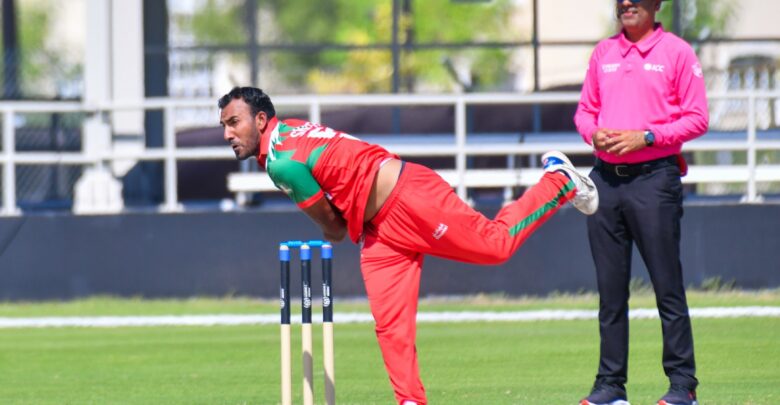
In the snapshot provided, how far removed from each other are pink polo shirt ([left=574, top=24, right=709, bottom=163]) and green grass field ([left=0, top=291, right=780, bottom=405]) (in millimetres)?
1645

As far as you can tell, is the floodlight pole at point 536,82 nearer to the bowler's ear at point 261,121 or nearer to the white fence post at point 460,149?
the white fence post at point 460,149

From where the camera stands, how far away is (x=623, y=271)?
25.3 feet

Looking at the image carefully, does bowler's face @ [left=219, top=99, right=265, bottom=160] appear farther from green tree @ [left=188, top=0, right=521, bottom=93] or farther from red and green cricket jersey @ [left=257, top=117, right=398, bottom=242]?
green tree @ [left=188, top=0, right=521, bottom=93]

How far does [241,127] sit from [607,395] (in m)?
2.42

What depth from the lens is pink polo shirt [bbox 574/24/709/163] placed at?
7488mm

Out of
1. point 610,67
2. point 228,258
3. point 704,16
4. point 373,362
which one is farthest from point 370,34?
point 610,67

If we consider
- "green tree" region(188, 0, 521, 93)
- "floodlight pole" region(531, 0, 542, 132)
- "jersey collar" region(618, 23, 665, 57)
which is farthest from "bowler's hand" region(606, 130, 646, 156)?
"green tree" region(188, 0, 521, 93)

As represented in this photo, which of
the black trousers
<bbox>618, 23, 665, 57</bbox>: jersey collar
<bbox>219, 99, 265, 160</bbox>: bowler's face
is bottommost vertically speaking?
the black trousers

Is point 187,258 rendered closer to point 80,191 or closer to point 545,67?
point 80,191

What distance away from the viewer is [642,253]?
7664 mm

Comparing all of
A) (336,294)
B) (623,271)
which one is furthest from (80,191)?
(623,271)

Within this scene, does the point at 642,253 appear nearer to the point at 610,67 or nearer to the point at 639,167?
the point at 639,167

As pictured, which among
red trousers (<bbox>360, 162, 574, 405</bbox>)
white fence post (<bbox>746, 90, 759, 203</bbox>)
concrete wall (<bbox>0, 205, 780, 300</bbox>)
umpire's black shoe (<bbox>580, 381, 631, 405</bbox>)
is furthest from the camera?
white fence post (<bbox>746, 90, 759, 203</bbox>)

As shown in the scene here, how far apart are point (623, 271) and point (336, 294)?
22.8 ft
